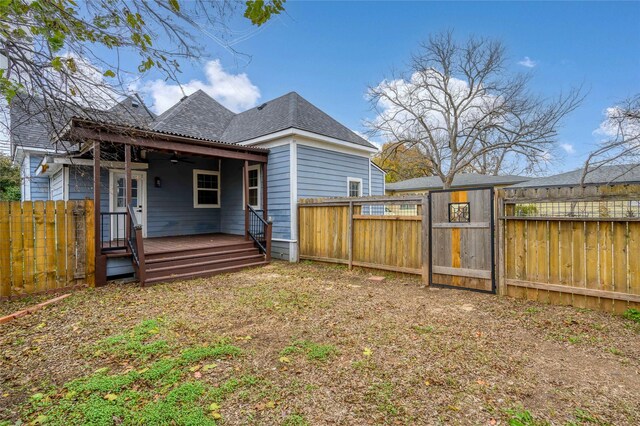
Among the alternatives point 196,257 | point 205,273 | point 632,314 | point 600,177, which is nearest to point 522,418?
point 632,314

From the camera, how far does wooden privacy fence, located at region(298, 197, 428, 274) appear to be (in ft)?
20.7

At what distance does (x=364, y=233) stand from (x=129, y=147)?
218 inches

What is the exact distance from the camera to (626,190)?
4.05 m

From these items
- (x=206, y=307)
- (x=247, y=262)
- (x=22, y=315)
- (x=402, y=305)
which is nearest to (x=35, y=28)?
(x=206, y=307)

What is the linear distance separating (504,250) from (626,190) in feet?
5.69

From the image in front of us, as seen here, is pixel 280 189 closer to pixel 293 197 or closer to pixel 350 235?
pixel 293 197

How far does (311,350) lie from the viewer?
3.18m

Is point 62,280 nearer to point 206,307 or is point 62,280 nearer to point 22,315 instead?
point 22,315

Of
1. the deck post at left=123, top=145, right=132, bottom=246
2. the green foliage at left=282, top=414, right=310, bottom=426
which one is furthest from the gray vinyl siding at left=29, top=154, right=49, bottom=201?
the green foliage at left=282, top=414, right=310, bottom=426

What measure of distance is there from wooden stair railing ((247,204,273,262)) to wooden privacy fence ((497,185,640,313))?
217 inches

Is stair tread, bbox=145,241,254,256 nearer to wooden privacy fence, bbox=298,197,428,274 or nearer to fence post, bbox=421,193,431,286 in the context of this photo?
wooden privacy fence, bbox=298,197,428,274

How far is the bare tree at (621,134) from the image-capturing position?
5617 mm

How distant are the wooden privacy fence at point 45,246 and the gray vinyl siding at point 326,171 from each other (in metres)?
5.15

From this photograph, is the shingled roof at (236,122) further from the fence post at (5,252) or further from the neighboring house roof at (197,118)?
the fence post at (5,252)
